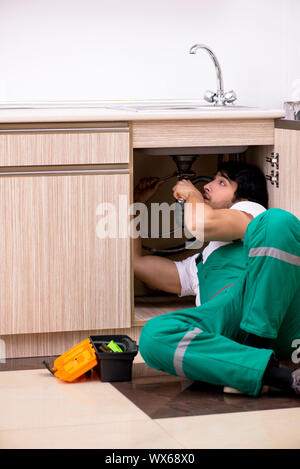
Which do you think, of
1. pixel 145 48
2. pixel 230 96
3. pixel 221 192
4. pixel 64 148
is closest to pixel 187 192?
pixel 221 192

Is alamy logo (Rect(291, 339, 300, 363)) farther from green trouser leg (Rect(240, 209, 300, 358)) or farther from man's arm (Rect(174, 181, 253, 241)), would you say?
man's arm (Rect(174, 181, 253, 241))

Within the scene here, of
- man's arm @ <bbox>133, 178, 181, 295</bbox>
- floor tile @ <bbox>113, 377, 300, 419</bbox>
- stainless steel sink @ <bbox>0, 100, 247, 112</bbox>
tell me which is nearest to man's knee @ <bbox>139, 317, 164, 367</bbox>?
floor tile @ <bbox>113, 377, 300, 419</bbox>

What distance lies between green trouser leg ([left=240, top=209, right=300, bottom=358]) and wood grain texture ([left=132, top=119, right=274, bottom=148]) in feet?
2.08

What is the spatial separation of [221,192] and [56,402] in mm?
1082

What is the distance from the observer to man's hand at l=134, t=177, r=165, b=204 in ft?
10.5

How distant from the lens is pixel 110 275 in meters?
2.87

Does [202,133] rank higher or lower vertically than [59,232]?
higher

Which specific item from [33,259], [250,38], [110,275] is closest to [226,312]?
[110,275]

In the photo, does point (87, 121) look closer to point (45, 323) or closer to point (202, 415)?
point (45, 323)

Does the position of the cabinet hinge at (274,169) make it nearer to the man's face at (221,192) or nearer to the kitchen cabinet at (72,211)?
the kitchen cabinet at (72,211)

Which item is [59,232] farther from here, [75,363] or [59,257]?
[75,363]

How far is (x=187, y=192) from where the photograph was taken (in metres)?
2.89
